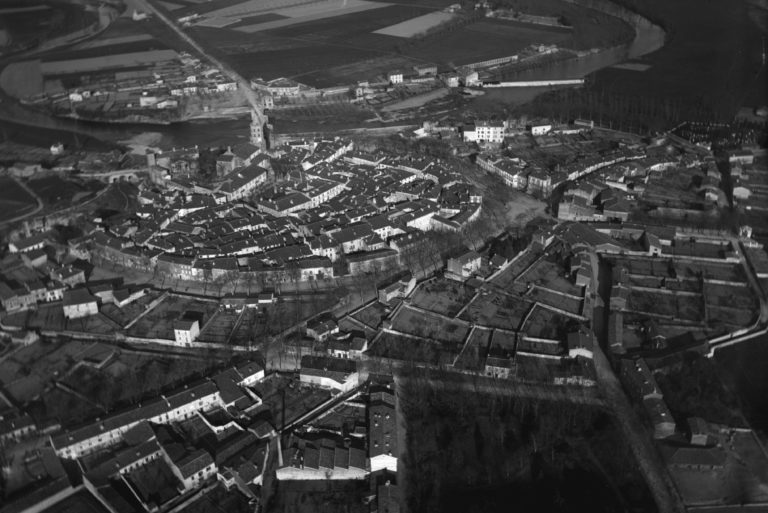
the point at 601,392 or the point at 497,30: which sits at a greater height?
the point at 497,30

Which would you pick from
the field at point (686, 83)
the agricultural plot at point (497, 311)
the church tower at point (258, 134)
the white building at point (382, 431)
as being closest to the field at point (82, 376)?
the white building at point (382, 431)

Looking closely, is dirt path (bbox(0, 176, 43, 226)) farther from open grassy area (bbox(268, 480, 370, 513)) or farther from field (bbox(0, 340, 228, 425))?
open grassy area (bbox(268, 480, 370, 513))

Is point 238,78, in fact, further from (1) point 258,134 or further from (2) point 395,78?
(1) point 258,134

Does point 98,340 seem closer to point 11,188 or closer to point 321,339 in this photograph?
point 321,339

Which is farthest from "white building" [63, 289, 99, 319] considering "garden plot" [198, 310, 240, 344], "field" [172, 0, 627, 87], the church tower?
"field" [172, 0, 627, 87]

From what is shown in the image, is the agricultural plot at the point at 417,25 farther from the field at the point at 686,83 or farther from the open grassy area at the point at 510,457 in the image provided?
the open grassy area at the point at 510,457

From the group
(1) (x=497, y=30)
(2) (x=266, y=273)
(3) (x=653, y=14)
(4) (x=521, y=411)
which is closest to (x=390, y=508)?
(4) (x=521, y=411)

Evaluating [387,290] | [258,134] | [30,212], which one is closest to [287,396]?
[387,290]
